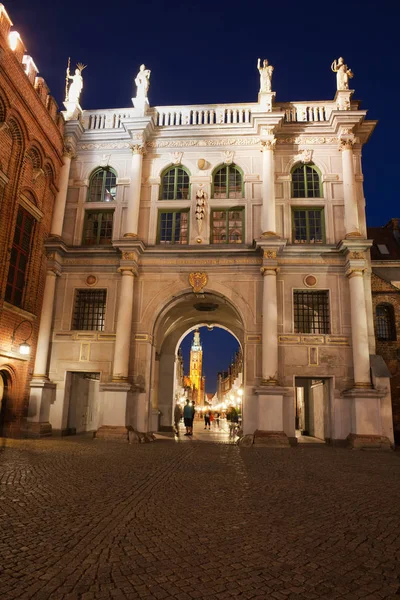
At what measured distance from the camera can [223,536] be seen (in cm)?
541

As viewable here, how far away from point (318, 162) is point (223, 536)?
65.5ft

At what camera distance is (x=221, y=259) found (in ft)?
67.3

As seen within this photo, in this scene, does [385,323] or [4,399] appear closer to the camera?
[4,399]

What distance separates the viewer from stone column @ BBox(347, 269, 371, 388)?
714 inches

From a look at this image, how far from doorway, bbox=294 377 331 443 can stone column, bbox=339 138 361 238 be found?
279 inches

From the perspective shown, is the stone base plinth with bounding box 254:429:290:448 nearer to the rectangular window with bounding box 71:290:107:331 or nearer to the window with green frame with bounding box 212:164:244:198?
the rectangular window with bounding box 71:290:107:331

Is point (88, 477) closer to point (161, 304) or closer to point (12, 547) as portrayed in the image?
point (12, 547)

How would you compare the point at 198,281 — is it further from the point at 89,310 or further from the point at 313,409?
the point at 313,409

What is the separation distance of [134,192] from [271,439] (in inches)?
515

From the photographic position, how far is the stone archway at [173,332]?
2438 centimetres

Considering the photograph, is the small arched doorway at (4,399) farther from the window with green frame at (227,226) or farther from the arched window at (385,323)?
the arched window at (385,323)

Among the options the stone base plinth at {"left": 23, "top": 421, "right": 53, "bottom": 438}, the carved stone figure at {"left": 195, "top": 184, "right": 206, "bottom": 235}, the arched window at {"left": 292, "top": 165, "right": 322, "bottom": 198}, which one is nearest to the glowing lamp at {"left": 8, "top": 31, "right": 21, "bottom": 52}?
the carved stone figure at {"left": 195, "top": 184, "right": 206, "bottom": 235}

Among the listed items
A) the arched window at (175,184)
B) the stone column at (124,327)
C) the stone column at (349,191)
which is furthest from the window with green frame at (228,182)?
the stone column at (124,327)

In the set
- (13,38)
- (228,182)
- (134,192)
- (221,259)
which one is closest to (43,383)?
(221,259)
